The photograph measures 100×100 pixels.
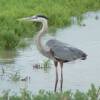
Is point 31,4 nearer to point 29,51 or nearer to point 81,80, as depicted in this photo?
point 29,51

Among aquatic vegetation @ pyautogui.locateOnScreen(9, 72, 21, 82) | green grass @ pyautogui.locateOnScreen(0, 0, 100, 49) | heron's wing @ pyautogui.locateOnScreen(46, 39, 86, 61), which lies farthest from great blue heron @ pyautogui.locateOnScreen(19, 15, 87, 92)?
green grass @ pyautogui.locateOnScreen(0, 0, 100, 49)

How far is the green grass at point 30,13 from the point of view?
52.7 ft

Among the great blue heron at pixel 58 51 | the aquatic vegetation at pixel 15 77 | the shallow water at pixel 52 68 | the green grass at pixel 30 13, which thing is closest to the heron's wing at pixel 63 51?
the great blue heron at pixel 58 51

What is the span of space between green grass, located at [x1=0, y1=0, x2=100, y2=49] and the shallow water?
65cm

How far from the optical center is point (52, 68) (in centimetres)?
1313

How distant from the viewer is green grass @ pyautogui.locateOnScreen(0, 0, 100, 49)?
16078 millimetres

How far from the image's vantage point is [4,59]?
1422cm

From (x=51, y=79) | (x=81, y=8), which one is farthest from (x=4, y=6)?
(x=51, y=79)

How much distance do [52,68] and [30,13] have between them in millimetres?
7962

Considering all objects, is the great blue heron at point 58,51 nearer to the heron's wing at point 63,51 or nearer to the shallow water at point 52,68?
the heron's wing at point 63,51

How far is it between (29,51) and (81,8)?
11.7 meters

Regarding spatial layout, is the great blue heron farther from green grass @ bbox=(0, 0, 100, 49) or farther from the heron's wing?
green grass @ bbox=(0, 0, 100, 49)

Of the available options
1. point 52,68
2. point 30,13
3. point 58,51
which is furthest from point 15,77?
point 30,13

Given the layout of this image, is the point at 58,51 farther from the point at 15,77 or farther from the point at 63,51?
the point at 15,77
